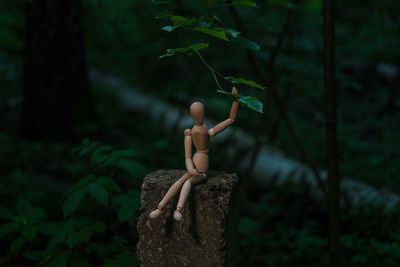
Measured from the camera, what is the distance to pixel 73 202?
2.77m

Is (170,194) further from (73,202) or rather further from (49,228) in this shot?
(49,228)

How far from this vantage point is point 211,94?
940 cm

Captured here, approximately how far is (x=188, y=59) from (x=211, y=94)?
0.78 meters

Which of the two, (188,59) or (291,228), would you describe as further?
(188,59)

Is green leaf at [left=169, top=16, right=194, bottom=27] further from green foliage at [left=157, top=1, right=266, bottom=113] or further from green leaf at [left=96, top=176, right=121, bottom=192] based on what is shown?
green leaf at [left=96, top=176, right=121, bottom=192]

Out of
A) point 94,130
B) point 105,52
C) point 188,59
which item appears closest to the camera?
Answer: point 94,130

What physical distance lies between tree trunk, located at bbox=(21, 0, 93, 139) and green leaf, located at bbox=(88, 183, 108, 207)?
10.2 feet

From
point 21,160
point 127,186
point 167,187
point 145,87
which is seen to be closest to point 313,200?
point 127,186

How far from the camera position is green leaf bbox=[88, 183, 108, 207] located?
2.74 metres

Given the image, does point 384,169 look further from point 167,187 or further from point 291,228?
point 167,187

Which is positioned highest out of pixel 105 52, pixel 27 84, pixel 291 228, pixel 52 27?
pixel 52 27

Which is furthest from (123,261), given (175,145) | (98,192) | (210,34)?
(175,145)

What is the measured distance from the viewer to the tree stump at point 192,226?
2303 millimetres

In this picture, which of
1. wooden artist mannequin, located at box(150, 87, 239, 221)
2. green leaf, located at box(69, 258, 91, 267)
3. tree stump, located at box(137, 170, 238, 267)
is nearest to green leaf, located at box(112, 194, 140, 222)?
green leaf, located at box(69, 258, 91, 267)
